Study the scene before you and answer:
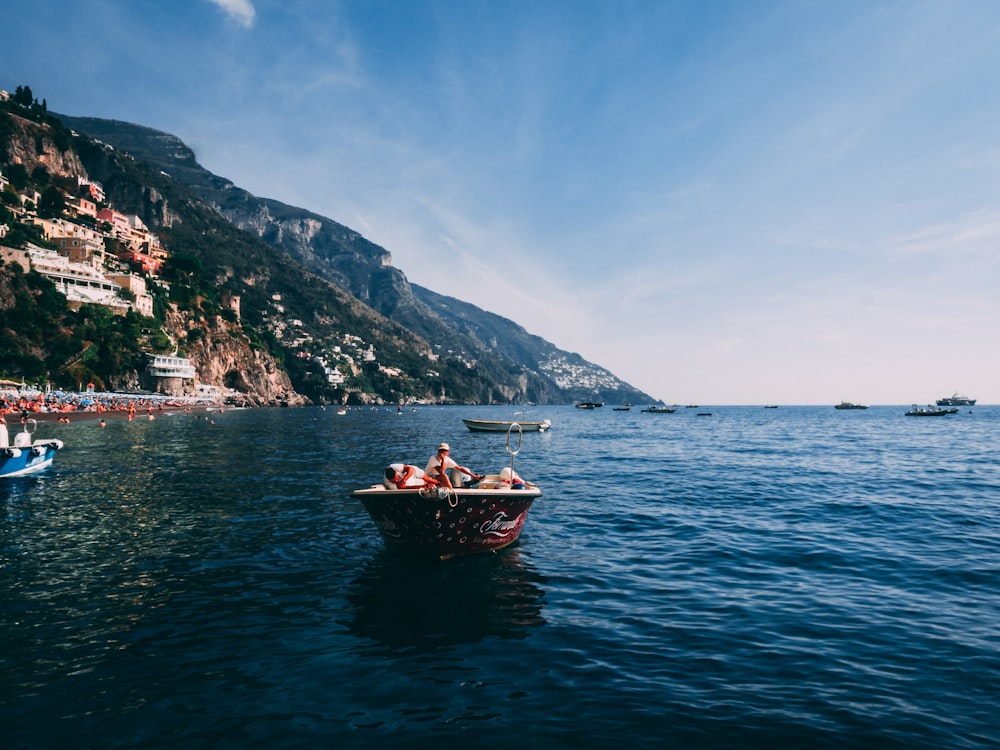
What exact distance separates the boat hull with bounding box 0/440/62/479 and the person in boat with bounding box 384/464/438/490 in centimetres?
2132

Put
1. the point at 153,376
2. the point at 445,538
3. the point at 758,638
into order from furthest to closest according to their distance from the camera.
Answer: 1. the point at 153,376
2. the point at 445,538
3. the point at 758,638

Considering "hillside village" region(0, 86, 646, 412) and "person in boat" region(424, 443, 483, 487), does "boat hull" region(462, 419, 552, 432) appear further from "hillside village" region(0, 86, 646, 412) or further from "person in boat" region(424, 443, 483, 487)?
"hillside village" region(0, 86, 646, 412)

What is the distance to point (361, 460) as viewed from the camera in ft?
110

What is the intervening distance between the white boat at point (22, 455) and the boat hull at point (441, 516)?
66.6 ft

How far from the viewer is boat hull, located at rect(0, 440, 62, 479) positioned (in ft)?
71.8

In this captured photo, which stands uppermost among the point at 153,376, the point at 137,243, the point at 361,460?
the point at 137,243

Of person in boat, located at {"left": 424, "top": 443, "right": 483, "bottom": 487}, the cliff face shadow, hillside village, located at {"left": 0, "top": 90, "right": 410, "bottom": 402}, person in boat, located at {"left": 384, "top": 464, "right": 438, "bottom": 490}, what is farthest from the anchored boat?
hillside village, located at {"left": 0, "top": 90, "right": 410, "bottom": 402}

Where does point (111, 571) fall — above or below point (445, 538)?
below

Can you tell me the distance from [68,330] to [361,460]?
3342 inches

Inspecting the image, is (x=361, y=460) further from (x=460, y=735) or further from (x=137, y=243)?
(x=137, y=243)

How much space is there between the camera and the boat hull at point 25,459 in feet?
71.8

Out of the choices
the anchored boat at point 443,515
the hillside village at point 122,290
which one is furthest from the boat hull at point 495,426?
the hillside village at point 122,290

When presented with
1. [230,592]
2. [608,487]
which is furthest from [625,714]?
[608,487]

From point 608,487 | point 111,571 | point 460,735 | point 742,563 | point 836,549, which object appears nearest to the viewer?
point 460,735
